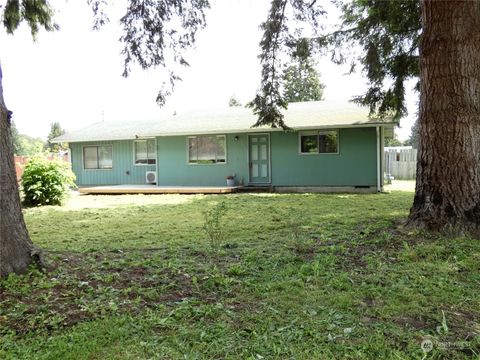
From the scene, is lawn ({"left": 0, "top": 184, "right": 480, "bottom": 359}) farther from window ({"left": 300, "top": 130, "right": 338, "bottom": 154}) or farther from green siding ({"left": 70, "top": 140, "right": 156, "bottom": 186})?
green siding ({"left": 70, "top": 140, "right": 156, "bottom": 186})

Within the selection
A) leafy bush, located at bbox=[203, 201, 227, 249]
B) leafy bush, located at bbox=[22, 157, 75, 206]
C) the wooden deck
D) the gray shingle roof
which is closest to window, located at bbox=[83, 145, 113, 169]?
the gray shingle roof

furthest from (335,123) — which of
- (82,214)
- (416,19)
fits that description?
(82,214)

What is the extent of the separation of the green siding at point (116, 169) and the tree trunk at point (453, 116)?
1389 centimetres

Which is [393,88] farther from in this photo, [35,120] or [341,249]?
[35,120]

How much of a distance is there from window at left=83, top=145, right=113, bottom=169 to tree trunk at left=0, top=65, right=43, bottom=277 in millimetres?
15514

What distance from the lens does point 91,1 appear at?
7.01 metres

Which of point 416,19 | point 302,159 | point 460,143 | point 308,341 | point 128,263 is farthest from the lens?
point 302,159

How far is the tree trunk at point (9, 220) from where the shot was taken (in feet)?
10.9

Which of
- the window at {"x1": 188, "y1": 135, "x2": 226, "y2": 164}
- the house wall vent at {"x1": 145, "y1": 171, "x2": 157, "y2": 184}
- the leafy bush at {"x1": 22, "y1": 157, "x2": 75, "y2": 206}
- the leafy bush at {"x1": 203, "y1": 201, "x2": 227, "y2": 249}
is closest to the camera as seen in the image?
the leafy bush at {"x1": 203, "y1": 201, "x2": 227, "y2": 249}

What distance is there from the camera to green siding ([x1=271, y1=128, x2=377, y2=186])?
1381 centimetres

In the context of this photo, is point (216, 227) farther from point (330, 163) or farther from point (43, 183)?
point (330, 163)

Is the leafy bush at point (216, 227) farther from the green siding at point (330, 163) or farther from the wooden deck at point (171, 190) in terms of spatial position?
the green siding at point (330, 163)

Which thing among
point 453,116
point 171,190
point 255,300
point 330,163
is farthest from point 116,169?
point 255,300

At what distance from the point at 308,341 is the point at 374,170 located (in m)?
12.1
